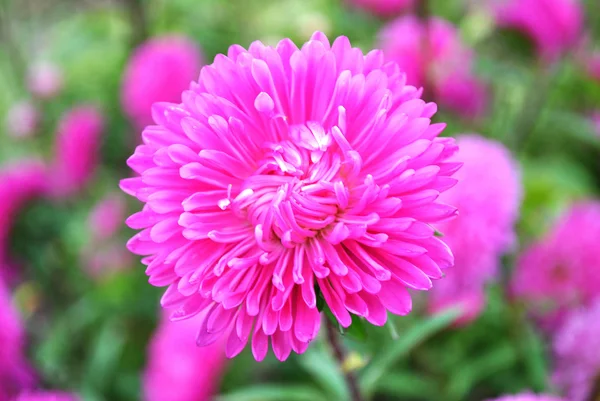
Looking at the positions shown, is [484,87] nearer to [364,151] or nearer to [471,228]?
[471,228]

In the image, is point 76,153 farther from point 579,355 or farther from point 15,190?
point 579,355

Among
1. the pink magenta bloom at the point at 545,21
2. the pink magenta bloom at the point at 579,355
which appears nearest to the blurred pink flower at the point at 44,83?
the pink magenta bloom at the point at 545,21

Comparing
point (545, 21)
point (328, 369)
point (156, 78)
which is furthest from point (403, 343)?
point (156, 78)

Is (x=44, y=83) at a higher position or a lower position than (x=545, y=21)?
lower

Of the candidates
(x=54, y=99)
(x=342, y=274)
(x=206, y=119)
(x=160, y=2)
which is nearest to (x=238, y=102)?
(x=206, y=119)

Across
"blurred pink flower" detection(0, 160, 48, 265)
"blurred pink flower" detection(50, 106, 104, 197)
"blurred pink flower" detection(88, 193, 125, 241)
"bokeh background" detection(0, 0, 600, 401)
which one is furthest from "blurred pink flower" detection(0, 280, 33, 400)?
"blurred pink flower" detection(88, 193, 125, 241)
